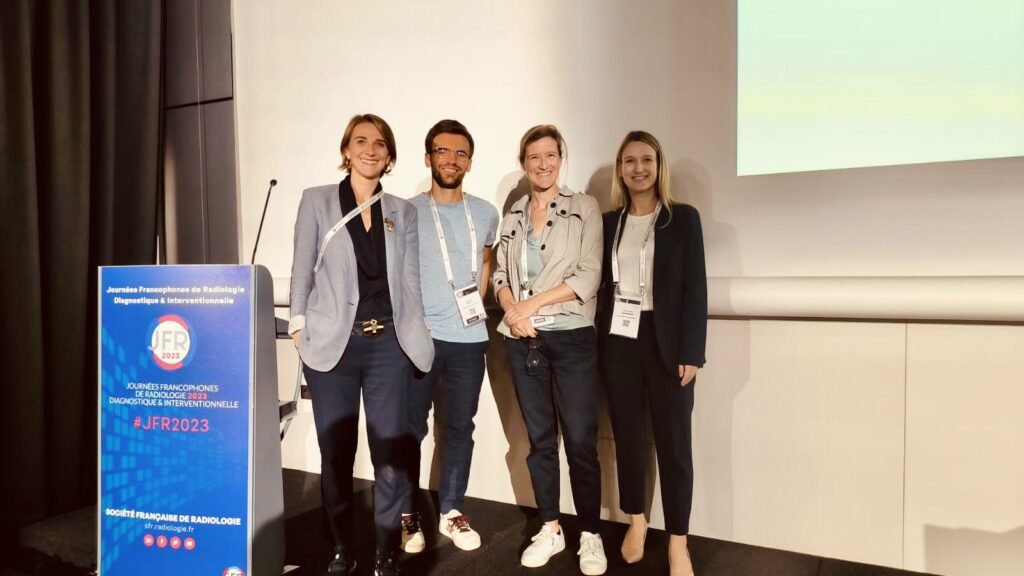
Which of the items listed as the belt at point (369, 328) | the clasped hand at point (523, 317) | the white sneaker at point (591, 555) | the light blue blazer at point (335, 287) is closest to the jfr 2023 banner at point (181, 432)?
the light blue blazer at point (335, 287)

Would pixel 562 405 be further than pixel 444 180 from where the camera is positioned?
No

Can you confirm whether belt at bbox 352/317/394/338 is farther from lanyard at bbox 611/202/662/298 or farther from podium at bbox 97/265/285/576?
lanyard at bbox 611/202/662/298

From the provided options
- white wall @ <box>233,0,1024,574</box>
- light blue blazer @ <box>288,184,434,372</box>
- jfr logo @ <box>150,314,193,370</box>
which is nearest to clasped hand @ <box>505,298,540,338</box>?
light blue blazer @ <box>288,184,434,372</box>

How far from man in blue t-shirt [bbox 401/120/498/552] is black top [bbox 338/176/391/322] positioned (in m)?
0.37

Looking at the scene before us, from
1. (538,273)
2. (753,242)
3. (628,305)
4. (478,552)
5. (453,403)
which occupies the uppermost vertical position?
(753,242)

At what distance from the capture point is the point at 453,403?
2633 mm

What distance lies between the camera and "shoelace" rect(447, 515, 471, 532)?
265 cm

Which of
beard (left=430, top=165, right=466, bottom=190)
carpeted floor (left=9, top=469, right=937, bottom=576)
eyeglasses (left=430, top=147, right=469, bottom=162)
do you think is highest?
eyeglasses (left=430, top=147, right=469, bottom=162)

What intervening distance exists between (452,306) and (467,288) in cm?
10

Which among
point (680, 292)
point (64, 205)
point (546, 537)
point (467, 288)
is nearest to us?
point (680, 292)

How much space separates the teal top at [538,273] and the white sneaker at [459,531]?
92cm

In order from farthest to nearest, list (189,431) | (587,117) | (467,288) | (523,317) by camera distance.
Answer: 1. (587,117)
2. (467,288)
3. (523,317)
4. (189,431)

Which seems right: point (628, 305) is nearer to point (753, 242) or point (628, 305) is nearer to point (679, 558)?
point (753, 242)

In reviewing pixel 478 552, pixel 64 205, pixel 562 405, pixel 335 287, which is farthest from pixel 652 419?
pixel 64 205
